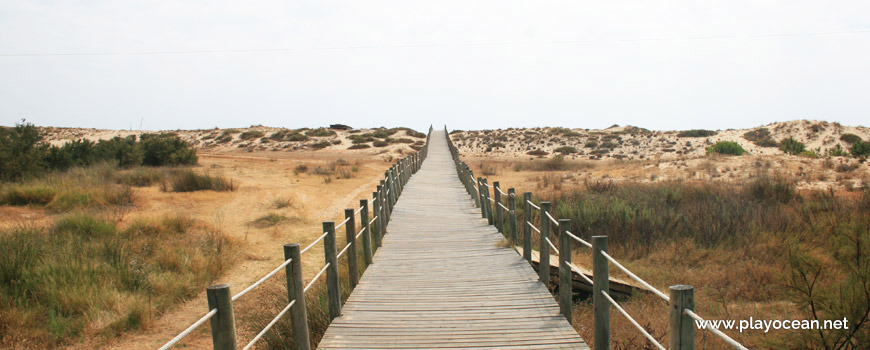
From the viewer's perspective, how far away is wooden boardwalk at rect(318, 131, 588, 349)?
4.98 meters

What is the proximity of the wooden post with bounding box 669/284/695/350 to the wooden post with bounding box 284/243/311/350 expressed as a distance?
110 inches

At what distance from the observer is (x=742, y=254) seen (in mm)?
9672

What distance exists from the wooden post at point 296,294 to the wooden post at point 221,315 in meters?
1.26

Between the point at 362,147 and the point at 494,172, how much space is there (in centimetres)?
2478

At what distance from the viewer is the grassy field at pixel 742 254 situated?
5043 mm

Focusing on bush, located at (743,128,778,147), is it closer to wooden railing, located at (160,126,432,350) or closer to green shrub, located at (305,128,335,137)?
green shrub, located at (305,128,335,137)

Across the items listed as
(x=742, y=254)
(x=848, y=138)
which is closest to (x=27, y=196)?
(x=742, y=254)

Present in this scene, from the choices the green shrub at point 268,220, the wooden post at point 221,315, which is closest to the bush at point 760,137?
the green shrub at point 268,220

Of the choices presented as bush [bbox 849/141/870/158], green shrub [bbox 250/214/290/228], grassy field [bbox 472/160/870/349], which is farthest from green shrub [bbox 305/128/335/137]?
grassy field [bbox 472/160/870/349]

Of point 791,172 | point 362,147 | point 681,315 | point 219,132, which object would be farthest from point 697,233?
point 219,132

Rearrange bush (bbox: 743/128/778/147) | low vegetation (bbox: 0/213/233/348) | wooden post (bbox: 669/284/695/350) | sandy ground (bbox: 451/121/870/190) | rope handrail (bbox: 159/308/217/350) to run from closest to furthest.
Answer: rope handrail (bbox: 159/308/217/350)
wooden post (bbox: 669/284/695/350)
low vegetation (bbox: 0/213/233/348)
sandy ground (bbox: 451/121/870/190)
bush (bbox: 743/128/778/147)

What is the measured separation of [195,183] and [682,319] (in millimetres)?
19137

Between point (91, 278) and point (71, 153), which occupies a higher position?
point (71, 153)

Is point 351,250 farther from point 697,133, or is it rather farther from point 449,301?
point 697,133
